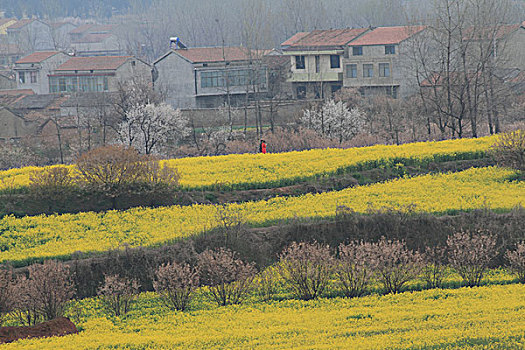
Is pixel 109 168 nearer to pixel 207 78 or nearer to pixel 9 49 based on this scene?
pixel 207 78

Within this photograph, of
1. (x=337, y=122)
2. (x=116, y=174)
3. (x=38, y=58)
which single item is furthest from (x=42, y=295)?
(x=38, y=58)

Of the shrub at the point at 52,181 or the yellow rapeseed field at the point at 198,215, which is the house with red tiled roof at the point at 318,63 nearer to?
the yellow rapeseed field at the point at 198,215

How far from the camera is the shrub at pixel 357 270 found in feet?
58.2

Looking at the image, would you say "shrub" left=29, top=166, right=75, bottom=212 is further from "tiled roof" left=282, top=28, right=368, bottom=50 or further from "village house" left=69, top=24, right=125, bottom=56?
"village house" left=69, top=24, right=125, bottom=56

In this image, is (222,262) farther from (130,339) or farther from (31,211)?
(31,211)

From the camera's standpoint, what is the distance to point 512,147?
27531mm

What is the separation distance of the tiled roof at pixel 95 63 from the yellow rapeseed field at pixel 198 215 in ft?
176

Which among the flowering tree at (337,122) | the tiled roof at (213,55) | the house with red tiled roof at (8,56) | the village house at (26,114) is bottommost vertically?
the flowering tree at (337,122)

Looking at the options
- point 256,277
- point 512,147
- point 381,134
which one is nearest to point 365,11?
point 381,134

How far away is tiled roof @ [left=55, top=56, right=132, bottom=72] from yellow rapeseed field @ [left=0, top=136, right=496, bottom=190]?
47.5 m

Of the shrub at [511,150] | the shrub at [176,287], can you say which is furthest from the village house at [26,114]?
the shrub at [176,287]

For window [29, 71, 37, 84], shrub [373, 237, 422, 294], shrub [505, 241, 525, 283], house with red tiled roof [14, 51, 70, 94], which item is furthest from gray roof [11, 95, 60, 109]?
shrub [505, 241, 525, 283]

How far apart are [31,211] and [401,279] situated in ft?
45.2

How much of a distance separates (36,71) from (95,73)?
42.5 ft
